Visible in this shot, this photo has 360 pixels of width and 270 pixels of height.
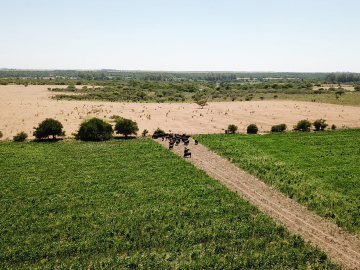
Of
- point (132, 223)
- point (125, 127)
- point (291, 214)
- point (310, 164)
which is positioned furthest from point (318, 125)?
point (132, 223)

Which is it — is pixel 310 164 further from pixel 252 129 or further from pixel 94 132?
pixel 94 132

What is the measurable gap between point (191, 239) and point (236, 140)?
2876 cm

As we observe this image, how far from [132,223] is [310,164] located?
24.8 meters

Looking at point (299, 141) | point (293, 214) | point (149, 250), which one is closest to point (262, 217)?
point (293, 214)

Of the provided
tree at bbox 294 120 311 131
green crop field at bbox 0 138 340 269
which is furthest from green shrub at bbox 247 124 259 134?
green crop field at bbox 0 138 340 269

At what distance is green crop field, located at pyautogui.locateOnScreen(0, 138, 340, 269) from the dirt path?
113cm

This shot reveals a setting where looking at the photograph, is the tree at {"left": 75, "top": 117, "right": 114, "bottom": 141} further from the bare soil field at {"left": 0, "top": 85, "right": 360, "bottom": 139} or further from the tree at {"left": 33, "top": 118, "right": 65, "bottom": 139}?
the bare soil field at {"left": 0, "top": 85, "right": 360, "bottom": 139}

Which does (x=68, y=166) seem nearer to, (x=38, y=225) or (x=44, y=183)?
(x=44, y=183)

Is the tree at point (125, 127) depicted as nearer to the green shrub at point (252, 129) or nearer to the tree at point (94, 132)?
the tree at point (94, 132)

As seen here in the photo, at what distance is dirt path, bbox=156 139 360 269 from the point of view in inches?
666

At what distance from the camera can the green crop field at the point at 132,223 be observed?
1568cm

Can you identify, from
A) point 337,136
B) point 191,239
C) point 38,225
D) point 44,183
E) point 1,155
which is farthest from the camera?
point 337,136

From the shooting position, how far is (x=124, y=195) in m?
23.5

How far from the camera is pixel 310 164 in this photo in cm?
3212
